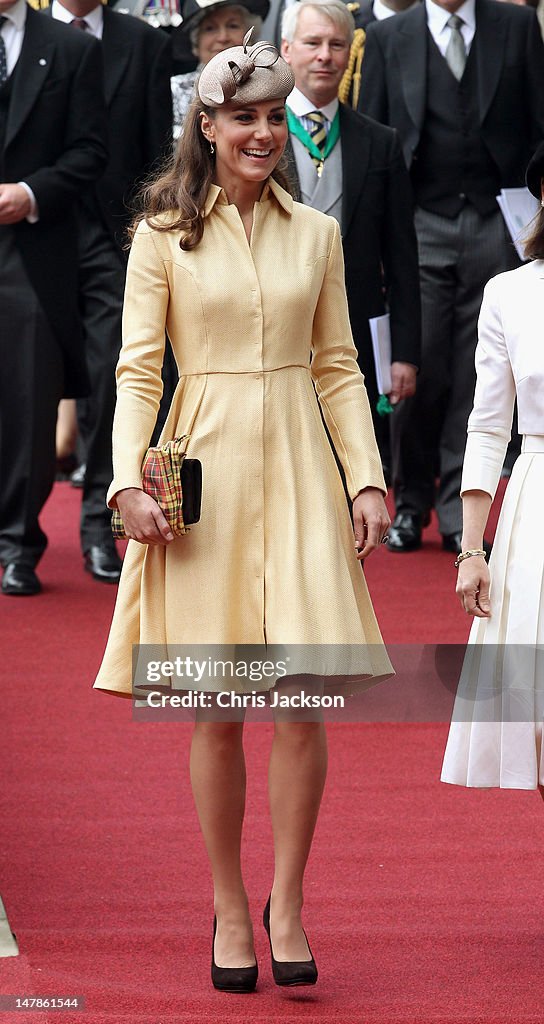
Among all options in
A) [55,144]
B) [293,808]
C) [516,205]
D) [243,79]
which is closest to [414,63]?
[516,205]

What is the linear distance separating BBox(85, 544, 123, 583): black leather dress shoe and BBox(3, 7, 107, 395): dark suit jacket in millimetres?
781

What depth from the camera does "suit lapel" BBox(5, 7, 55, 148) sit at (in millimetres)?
6145

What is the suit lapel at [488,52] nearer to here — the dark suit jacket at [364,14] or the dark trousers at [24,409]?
the dark suit jacket at [364,14]

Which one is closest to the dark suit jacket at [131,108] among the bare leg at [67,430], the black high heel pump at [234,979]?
the bare leg at [67,430]

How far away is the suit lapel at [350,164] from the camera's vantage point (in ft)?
18.0

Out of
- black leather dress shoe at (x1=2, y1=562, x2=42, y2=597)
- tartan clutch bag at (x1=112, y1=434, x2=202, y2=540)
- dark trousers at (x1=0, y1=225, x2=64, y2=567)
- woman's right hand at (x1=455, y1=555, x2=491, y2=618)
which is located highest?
tartan clutch bag at (x1=112, y1=434, x2=202, y2=540)

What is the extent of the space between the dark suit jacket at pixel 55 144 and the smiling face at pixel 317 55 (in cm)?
101

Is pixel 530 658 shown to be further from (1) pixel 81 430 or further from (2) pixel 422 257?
(1) pixel 81 430

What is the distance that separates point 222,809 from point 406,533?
3.88 meters

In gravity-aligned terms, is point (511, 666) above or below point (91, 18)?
below

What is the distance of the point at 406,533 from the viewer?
23.2ft

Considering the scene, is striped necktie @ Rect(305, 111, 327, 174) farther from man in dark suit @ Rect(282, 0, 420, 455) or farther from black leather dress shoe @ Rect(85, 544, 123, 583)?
black leather dress shoe @ Rect(85, 544, 123, 583)

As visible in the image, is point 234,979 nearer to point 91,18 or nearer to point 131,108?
point 131,108

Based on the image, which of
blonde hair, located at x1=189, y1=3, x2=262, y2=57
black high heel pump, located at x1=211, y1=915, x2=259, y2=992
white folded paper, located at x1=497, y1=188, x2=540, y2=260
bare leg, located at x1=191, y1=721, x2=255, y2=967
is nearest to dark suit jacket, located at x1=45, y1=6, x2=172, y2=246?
blonde hair, located at x1=189, y1=3, x2=262, y2=57
